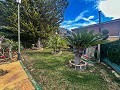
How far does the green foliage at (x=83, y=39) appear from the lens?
987cm

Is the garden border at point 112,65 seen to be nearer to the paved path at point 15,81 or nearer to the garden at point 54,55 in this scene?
the garden at point 54,55

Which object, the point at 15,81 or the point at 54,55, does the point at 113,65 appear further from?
the point at 15,81

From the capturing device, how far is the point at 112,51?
10633 mm

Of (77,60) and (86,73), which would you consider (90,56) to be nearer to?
(77,60)

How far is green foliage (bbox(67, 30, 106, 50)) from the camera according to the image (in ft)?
32.4

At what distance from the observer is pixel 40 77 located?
319 inches

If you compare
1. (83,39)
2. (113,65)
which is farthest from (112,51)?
(83,39)

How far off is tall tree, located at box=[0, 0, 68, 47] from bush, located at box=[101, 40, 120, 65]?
27.6 ft

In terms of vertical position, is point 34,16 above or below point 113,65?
above

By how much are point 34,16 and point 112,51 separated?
34.3 ft

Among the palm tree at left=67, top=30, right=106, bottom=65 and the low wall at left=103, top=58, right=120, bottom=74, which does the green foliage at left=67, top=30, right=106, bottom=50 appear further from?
the low wall at left=103, top=58, right=120, bottom=74

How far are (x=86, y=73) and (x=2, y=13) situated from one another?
14.1 metres

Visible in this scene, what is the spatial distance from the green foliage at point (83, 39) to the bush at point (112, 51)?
3.14 feet

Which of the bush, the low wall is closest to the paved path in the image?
the low wall
